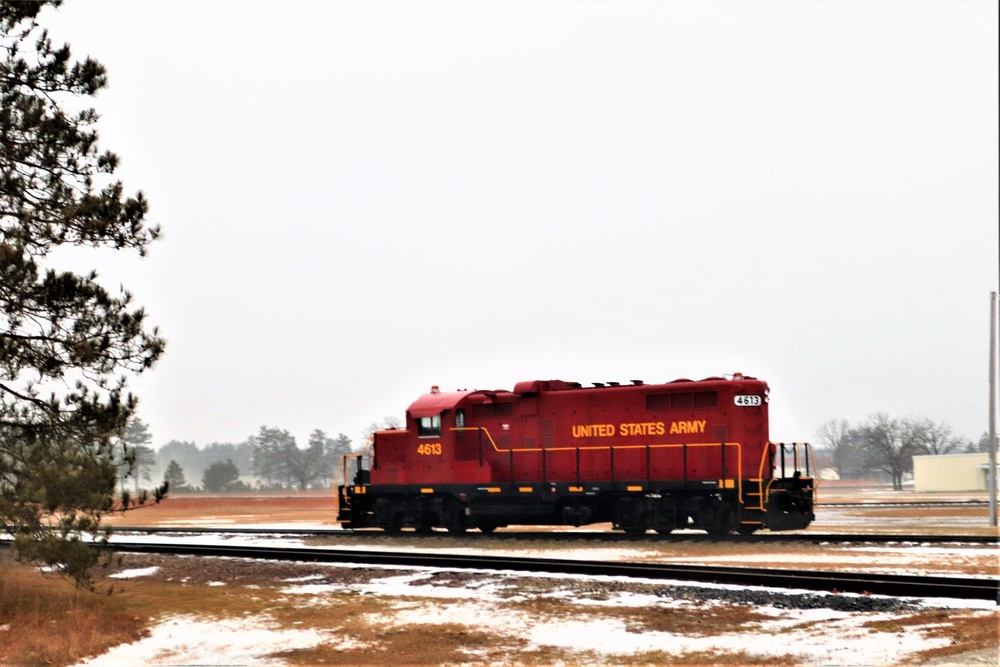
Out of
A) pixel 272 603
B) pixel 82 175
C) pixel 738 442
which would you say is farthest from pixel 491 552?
pixel 82 175

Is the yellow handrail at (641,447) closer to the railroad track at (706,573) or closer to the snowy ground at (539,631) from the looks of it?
the railroad track at (706,573)

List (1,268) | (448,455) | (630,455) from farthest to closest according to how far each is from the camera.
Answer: (448,455)
(630,455)
(1,268)

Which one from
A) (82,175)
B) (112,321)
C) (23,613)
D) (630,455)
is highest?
(82,175)

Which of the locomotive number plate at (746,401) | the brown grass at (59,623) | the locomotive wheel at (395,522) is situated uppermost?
the locomotive number plate at (746,401)

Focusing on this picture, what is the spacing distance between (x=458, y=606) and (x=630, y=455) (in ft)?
37.1

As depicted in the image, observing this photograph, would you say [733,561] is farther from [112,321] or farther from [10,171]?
[10,171]

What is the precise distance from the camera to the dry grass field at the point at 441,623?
12.6 m

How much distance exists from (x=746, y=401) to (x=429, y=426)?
8.62m

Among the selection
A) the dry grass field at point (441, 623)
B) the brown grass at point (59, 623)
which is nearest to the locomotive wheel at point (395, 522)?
the dry grass field at point (441, 623)

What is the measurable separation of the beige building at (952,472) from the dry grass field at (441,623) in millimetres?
55706

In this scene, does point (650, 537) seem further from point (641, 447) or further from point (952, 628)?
point (952, 628)

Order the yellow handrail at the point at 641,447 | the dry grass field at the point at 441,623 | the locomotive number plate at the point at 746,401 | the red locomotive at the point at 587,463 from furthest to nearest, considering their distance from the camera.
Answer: the locomotive number plate at the point at 746,401, the red locomotive at the point at 587,463, the yellow handrail at the point at 641,447, the dry grass field at the point at 441,623

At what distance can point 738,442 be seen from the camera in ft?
84.6

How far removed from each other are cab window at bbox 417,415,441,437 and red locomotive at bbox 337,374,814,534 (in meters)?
0.03
